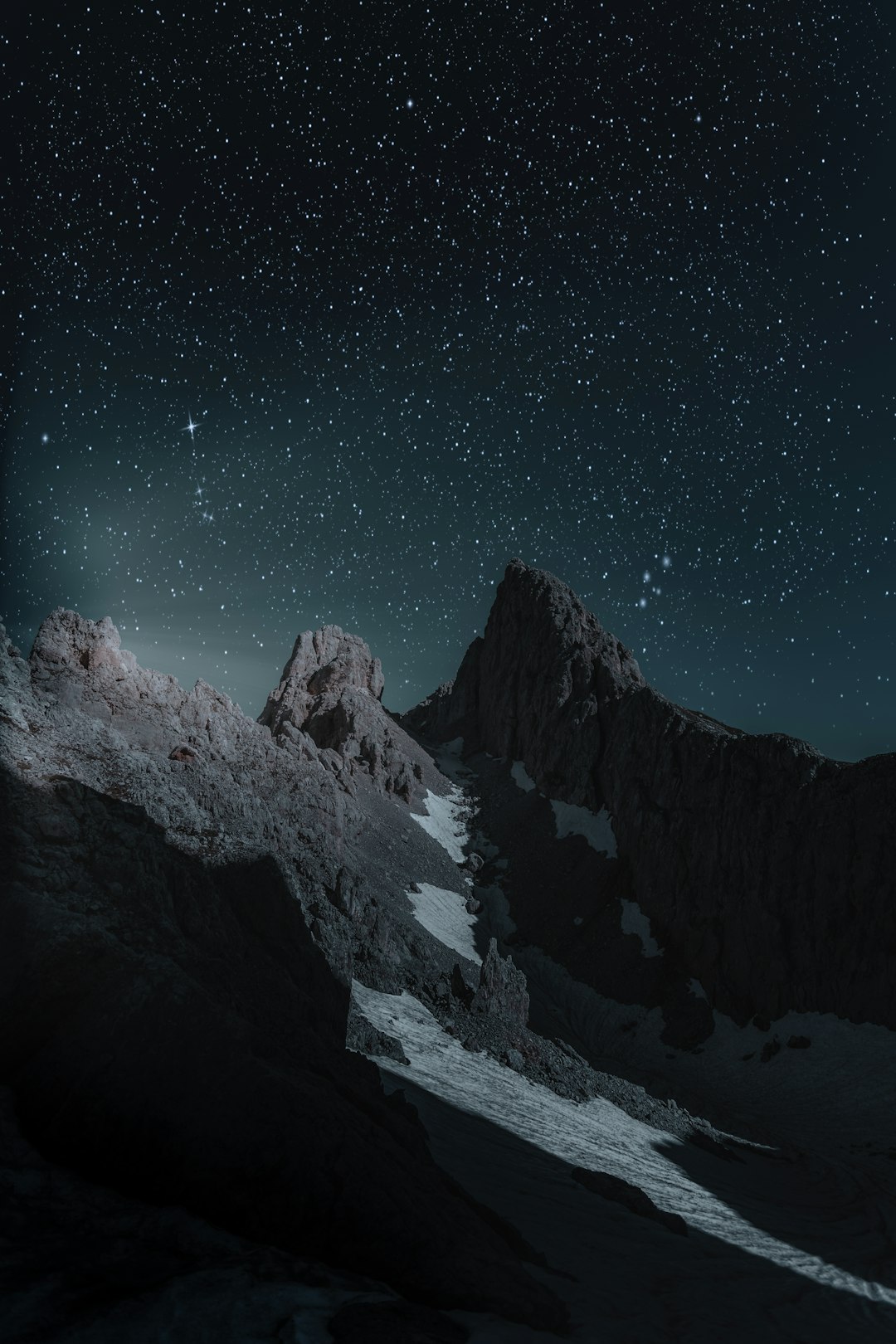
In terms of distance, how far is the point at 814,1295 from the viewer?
17.8 meters

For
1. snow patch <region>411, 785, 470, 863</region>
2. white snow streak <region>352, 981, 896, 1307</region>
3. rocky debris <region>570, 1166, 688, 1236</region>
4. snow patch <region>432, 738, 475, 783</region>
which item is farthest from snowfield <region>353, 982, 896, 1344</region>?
snow patch <region>432, 738, 475, 783</region>

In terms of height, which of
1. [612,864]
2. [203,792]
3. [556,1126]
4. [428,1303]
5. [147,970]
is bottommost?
[556,1126]

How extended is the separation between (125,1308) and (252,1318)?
127cm

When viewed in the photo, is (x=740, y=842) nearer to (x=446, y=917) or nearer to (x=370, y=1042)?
(x=446, y=917)

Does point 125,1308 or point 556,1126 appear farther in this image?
point 556,1126

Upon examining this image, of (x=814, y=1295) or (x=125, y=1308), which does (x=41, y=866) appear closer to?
(x=125, y=1308)

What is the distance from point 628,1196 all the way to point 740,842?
5456cm

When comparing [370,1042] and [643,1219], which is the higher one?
[370,1042]

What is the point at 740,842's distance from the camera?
2793 inches

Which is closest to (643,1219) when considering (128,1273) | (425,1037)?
(425,1037)

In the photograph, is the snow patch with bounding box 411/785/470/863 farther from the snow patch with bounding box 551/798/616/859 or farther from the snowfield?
the snowfield

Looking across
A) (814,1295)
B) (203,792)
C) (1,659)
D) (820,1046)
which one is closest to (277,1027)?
(814,1295)

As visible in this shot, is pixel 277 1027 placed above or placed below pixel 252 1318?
above

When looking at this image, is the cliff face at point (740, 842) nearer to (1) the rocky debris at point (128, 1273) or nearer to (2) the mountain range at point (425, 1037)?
(2) the mountain range at point (425, 1037)
